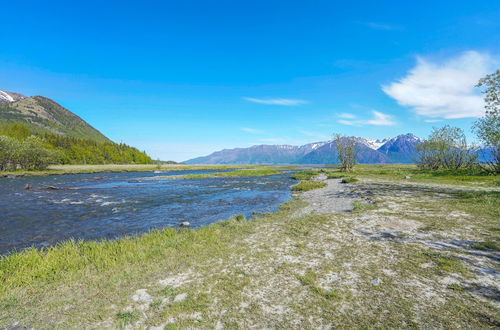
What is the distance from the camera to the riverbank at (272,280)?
636 centimetres

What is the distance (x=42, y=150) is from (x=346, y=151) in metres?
127

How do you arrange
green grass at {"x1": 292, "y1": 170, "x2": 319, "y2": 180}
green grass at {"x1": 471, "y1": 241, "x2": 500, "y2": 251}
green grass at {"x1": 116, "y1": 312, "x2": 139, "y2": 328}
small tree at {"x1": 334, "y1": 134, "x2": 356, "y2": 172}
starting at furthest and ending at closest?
small tree at {"x1": 334, "y1": 134, "x2": 356, "y2": 172} < green grass at {"x1": 292, "y1": 170, "x2": 319, "y2": 180} < green grass at {"x1": 471, "y1": 241, "x2": 500, "y2": 251} < green grass at {"x1": 116, "y1": 312, "x2": 139, "y2": 328}

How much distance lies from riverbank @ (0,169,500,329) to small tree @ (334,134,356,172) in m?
67.6

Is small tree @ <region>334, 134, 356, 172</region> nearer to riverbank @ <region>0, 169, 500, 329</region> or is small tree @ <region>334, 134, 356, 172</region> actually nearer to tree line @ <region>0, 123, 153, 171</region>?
riverbank @ <region>0, 169, 500, 329</region>

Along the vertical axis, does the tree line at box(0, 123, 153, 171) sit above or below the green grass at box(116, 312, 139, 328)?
above

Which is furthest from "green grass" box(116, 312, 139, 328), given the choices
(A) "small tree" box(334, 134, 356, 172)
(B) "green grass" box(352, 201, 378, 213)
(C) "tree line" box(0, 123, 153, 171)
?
(C) "tree line" box(0, 123, 153, 171)

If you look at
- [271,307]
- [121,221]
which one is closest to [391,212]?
[271,307]

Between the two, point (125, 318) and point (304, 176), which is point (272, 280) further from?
point (304, 176)

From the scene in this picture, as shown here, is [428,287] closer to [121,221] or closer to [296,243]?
[296,243]

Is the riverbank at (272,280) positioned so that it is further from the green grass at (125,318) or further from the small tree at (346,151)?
the small tree at (346,151)

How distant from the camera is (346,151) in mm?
79000

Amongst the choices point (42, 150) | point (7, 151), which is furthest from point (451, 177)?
point (7, 151)

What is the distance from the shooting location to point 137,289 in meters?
8.13

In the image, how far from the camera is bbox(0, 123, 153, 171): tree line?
89438mm
